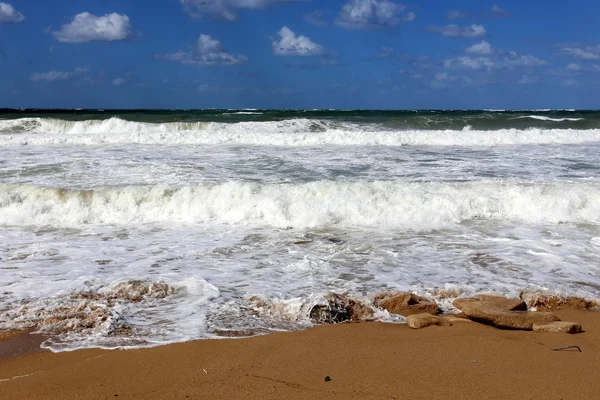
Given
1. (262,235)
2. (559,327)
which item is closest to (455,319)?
(559,327)

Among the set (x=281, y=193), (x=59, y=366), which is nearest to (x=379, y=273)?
(x=59, y=366)

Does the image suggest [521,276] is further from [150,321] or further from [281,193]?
[281,193]

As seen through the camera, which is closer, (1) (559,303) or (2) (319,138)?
(1) (559,303)

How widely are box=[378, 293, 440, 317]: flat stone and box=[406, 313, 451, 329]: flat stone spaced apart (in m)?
0.24

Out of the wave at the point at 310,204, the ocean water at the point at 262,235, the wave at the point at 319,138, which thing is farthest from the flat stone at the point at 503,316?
the wave at the point at 319,138

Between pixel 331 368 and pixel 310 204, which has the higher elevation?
pixel 310 204

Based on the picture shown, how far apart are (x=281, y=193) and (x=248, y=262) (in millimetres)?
3244

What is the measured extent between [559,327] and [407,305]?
3.94 feet

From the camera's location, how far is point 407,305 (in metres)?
4.57

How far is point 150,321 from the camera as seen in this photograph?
4.25 metres

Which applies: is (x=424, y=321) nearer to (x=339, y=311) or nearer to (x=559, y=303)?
(x=339, y=311)

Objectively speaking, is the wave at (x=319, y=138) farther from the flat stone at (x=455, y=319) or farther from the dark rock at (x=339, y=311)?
the flat stone at (x=455, y=319)

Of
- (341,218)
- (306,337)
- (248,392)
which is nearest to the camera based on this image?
(248,392)

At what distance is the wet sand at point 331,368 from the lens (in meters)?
3.06
